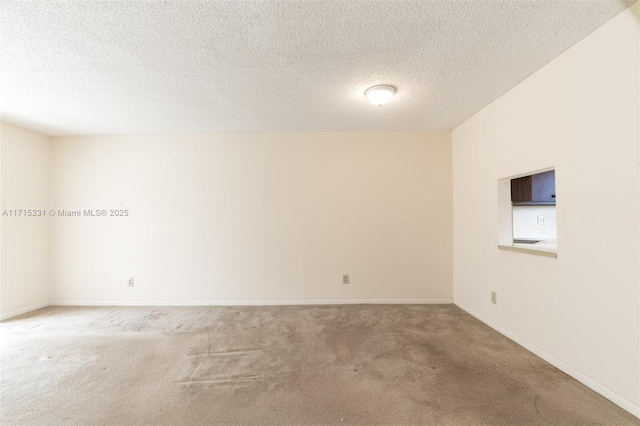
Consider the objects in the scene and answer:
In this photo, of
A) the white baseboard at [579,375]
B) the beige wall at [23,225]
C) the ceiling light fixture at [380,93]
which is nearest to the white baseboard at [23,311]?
the beige wall at [23,225]

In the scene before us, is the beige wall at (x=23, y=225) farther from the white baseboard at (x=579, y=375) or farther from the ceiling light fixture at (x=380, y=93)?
the white baseboard at (x=579, y=375)

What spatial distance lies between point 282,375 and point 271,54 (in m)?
2.40

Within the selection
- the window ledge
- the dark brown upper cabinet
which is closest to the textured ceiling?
the dark brown upper cabinet

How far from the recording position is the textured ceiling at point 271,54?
4.99ft

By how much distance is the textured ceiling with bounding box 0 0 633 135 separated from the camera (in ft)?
4.99

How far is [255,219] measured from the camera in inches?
144

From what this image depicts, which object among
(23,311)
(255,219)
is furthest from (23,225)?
(255,219)

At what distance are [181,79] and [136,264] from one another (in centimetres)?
274

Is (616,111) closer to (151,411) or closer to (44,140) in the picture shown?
(151,411)

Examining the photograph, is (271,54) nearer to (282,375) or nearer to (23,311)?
(282,375)

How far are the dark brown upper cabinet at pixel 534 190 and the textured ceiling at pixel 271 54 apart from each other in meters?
1.25

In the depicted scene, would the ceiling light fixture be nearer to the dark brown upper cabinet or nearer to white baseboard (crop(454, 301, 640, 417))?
the dark brown upper cabinet

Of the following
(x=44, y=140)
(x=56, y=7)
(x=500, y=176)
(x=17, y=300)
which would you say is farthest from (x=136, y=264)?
(x=500, y=176)

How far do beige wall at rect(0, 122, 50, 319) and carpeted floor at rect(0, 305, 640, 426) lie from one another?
1.45 ft
